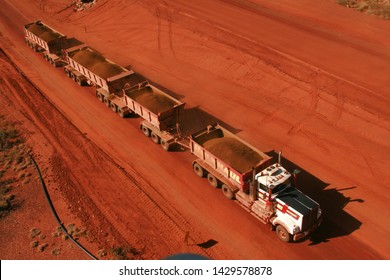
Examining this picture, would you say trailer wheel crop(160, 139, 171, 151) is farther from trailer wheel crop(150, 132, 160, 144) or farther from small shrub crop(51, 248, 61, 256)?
small shrub crop(51, 248, 61, 256)

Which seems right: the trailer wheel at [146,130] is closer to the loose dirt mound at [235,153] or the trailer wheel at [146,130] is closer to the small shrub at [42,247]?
the loose dirt mound at [235,153]

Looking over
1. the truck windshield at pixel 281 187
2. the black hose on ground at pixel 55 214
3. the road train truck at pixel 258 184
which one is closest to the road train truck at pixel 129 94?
the road train truck at pixel 258 184

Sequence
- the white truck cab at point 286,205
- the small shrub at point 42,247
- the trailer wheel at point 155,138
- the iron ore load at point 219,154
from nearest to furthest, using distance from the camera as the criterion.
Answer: the white truck cab at point 286,205, the iron ore load at point 219,154, the small shrub at point 42,247, the trailer wheel at point 155,138

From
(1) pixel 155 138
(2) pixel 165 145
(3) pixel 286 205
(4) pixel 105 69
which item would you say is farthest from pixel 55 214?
(4) pixel 105 69

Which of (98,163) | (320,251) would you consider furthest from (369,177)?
(98,163)

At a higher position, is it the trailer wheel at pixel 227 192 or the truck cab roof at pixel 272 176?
the truck cab roof at pixel 272 176

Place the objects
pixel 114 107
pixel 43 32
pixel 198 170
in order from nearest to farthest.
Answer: pixel 198 170 < pixel 114 107 < pixel 43 32

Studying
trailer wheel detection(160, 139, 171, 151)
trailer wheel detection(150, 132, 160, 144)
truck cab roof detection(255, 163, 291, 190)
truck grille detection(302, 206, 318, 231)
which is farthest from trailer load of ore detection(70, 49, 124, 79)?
truck grille detection(302, 206, 318, 231)

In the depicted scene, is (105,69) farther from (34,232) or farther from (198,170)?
(34,232)
